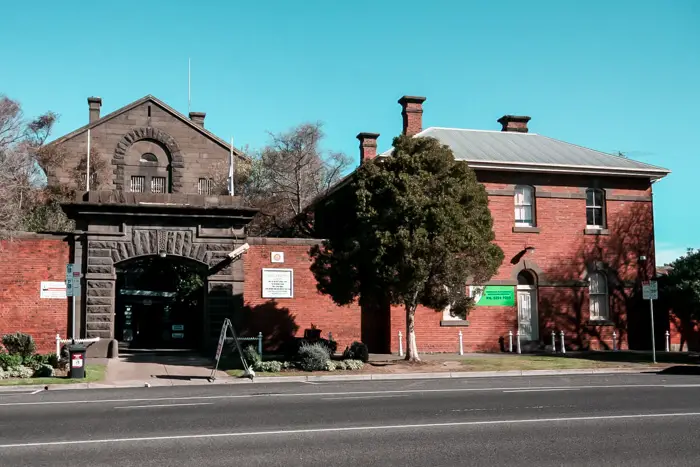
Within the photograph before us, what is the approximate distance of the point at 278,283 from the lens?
80.5ft

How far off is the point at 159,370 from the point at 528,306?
1476cm

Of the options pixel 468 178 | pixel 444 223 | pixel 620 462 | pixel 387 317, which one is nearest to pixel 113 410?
pixel 620 462

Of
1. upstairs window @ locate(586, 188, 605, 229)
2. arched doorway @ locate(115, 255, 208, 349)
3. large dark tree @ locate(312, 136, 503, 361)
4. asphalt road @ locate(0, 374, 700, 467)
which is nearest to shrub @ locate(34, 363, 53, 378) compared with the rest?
asphalt road @ locate(0, 374, 700, 467)

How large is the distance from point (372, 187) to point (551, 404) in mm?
10322

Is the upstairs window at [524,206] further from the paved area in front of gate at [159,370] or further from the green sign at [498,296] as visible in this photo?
the paved area in front of gate at [159,370]

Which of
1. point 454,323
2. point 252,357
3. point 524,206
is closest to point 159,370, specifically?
point 252,357

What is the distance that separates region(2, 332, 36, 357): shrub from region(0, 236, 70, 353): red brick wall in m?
0.94

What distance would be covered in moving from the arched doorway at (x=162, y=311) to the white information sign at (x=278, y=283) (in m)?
7.22

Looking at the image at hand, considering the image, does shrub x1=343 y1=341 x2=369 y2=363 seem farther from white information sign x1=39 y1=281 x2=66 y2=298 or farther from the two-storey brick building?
white information sign x1=39 y1=281 x2=66 y2=298

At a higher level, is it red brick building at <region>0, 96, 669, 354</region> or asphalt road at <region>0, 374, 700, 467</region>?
red brick building at <region>0, 96, 669, 354</region>

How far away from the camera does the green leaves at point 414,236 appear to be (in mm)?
20266

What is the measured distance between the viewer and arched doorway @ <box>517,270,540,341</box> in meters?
28.0

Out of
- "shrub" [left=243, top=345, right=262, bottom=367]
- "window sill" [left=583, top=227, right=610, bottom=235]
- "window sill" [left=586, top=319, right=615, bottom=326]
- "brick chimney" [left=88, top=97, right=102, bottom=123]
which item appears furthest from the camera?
"brick chimney" [left=88, top=97, right=102, bottom=123]

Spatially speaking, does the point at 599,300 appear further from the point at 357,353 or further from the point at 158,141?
the point at 158,141
